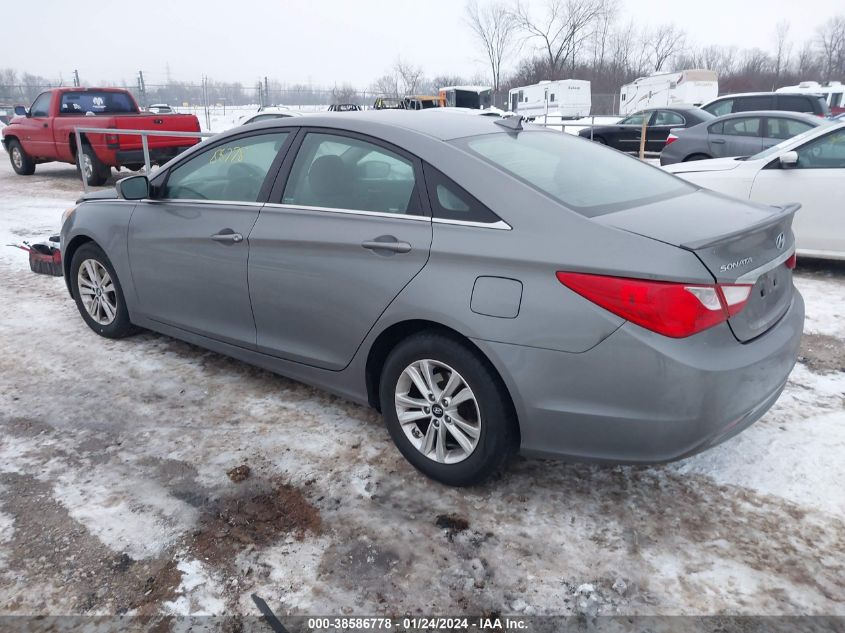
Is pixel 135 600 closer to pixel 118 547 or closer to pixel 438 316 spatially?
pixel 118 547

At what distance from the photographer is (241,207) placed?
3.71 meters

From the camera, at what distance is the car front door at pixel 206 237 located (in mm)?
3682

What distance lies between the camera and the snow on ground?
2.37 m

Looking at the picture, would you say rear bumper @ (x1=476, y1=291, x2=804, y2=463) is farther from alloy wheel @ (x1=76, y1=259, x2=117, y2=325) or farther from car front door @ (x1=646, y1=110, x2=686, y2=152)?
car front door @ (x1=646, y1=110, x2=686, y2=152)

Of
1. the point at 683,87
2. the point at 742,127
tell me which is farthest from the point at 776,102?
the point at 683,87

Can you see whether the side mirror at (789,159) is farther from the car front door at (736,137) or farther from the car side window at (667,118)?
the car side window at (667,118)

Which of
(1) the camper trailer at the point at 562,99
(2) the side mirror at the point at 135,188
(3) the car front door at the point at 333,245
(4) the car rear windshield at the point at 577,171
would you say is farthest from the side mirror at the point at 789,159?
(1) the camper trailer at the point at 562,99

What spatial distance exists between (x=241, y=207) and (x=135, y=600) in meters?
2.09

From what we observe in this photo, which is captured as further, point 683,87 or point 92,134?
point 683,87

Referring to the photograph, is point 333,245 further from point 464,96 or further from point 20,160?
point 464,96

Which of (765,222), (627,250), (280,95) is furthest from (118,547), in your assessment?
(280,95)

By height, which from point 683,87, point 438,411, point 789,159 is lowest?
point 438,411

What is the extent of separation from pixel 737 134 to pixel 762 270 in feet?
32.7

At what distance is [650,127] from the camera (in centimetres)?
1703
